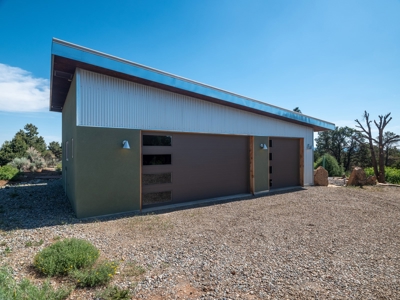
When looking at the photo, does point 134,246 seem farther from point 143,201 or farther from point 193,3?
point 193,3

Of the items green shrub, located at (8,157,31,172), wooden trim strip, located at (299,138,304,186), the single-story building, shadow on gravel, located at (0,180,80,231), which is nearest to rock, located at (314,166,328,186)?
wooden trim strip, located at (299,138,304,186)

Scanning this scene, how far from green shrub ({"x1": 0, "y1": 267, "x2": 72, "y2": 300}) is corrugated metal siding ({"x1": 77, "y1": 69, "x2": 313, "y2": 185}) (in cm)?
384

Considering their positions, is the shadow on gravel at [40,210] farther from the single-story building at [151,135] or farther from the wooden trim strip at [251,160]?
the wooden trim strip at [251,160]

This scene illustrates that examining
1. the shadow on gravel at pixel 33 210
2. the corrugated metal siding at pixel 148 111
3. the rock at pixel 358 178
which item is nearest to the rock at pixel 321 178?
the rock at pixel 358 178

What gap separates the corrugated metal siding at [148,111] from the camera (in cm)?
580

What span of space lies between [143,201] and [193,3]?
7071 mm

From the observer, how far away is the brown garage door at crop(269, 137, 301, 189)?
10.5 m

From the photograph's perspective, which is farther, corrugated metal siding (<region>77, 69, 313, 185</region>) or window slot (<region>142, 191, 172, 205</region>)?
window slot (<region>142, 191, 172, 205</region>)

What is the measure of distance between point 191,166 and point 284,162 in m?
Answer: 5.48

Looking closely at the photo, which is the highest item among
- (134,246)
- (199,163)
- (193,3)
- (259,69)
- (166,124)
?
(193,3)

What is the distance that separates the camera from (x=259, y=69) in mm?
10305

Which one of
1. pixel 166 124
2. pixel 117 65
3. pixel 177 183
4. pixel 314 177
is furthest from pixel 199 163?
pixel 314 177

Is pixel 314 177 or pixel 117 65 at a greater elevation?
pixel 117 65

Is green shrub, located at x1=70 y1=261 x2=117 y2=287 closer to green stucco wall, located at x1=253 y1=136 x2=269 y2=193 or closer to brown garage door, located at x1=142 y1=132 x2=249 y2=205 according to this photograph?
brown garage door, located at x1=142 y1=132 x2=249 y2=205
